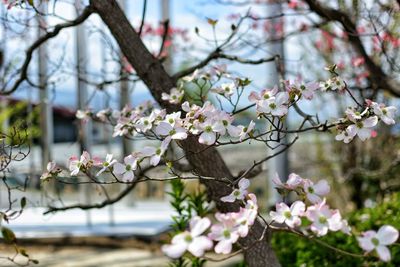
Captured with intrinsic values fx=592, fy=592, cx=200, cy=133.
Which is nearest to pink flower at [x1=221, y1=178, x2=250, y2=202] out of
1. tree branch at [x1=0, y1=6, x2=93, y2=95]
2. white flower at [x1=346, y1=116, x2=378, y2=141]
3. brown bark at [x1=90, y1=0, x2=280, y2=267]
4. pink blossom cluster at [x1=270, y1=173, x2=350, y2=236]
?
pink blossom cluster at [x1=270, y1=173, x2=350, y2=236]

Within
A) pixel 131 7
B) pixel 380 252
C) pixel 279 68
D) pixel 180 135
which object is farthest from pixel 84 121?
pixel 131 7

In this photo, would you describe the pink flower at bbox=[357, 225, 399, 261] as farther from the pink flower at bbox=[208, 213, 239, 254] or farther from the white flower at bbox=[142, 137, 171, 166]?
the white flower at bbox=[142, 137, 171, 166]

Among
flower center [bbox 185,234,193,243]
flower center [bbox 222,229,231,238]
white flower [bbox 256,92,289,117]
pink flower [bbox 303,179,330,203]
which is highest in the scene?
white flower [bbox 256,92,289,117]

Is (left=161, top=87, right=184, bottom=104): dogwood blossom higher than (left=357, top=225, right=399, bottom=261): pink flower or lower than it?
higher

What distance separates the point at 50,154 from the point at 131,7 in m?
1.62

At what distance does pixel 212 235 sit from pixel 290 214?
0.19m

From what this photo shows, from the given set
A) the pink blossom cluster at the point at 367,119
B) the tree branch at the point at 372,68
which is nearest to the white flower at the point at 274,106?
the pink blossom cluster at the point at 367,119

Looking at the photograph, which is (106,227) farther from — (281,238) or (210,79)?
(210,79)

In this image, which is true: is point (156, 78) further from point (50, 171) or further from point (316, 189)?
point (316, 189)

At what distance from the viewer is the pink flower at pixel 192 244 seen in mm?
923

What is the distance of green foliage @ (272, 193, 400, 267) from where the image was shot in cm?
228

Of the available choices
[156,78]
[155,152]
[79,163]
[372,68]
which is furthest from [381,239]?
[372,68]

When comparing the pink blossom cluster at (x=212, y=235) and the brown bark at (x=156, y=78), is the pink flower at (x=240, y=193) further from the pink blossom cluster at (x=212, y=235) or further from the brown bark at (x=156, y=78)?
the brown bark at (x=156, y=78)

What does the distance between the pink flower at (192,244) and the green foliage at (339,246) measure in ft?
4.34
